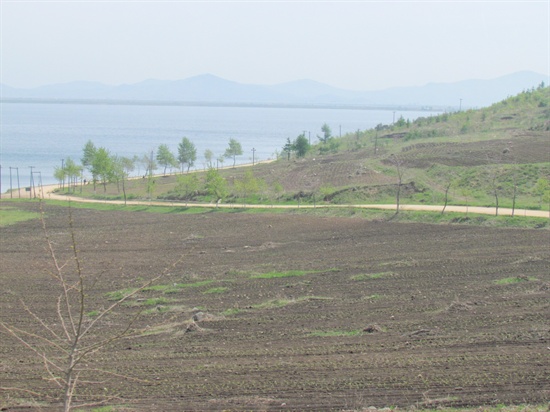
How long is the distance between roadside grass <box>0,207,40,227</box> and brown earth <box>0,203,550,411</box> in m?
10.6

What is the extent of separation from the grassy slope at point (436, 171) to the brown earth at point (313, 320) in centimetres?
1463

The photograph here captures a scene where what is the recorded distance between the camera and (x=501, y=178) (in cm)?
5750

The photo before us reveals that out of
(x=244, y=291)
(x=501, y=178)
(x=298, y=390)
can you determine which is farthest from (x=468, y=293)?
(x=501, y=178)

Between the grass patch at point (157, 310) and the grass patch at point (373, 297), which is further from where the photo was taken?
the grass patch at point (373, 297)

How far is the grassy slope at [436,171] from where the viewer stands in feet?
183

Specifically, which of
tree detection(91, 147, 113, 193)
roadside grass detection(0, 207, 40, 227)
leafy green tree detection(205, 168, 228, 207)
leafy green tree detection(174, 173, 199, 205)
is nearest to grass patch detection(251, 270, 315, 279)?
roadside grass detection(0, 207, 40, 227)

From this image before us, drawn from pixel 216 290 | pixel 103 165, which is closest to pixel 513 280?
pixel 216 290

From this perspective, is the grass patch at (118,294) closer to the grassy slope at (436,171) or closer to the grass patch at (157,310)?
the grass patch at (157,310)

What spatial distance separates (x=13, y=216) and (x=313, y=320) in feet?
128

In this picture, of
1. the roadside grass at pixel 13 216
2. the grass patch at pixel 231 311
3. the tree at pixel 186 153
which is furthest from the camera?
the tree at pixel 186 153

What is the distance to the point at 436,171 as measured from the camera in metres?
64.2

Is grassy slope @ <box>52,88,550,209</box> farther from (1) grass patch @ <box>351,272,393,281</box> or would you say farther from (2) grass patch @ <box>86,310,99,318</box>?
(2) grass patch @ <box>86,310,99,318</box>

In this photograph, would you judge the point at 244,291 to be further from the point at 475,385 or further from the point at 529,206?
the point at 529,206

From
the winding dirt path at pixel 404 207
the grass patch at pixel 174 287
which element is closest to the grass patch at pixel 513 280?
the grass patch at pixel 174 287
